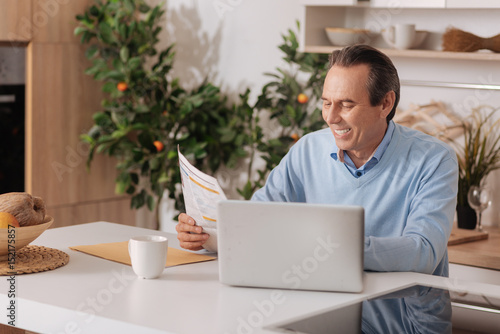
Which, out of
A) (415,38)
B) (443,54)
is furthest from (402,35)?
(443,54)

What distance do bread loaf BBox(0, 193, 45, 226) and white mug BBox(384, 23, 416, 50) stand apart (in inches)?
74.6

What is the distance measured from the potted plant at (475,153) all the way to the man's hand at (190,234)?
144 cm

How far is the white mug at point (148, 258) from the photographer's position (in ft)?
5.68

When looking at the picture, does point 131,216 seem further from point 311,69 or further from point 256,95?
point 311,69

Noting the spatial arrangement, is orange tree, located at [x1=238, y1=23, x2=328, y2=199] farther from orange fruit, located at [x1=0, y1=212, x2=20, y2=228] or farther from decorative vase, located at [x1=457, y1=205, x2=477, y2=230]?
orange fruit, located at [x1=0, y1=212, x2=20, y2=228]

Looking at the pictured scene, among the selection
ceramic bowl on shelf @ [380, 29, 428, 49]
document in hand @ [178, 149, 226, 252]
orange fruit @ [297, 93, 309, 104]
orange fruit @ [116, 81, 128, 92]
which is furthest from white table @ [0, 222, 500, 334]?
orange fruit @ [116, 81, 128, 92]

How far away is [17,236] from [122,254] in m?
0.29

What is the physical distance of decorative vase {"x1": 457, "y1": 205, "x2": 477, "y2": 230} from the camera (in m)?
3.11

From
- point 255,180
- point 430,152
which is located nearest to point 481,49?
point 430,152

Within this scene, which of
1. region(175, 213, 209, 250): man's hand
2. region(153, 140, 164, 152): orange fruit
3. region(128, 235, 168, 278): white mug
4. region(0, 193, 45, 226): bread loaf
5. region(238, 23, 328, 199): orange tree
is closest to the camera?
region(128, 235, 168, 278): white mug

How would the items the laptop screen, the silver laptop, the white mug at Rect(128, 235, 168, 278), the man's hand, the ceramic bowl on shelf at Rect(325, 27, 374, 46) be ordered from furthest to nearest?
the ceramic bowl on shelf at Rect(325, 27, 374, 46)
the man's hand
the white mug at Rect(128, 235, 168, 278)
the silver laptop
the laptop screen

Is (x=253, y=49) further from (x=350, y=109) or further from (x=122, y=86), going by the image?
(x=350, y=109)

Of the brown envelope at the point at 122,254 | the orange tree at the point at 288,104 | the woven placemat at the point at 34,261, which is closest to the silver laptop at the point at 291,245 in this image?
the brown envelope at the point at 122,254

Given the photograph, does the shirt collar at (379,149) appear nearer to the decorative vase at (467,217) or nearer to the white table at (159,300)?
the white table at (159,300)
